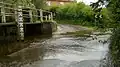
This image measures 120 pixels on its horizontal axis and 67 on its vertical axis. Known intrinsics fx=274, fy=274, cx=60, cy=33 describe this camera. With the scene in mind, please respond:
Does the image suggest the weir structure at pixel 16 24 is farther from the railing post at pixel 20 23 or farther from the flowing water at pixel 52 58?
the flowing water at pixel 52 58

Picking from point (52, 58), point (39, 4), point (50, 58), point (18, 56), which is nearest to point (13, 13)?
point (18, 56)

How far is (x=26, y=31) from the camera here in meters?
22.1

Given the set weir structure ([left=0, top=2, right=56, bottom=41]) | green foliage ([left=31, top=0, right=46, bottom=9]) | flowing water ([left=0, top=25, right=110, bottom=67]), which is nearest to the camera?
flowing water ([left=0, top=25, right=110, bottom=67])

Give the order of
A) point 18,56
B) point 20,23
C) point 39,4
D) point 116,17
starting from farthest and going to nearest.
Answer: point 39,4, point 20,23, point 18,56, point 116,17

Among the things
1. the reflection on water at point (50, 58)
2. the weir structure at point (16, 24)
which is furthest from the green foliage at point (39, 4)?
the reflection on water at point (50, 58)

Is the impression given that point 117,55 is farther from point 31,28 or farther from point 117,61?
point 31,28

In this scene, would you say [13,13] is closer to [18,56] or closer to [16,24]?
[16,24]

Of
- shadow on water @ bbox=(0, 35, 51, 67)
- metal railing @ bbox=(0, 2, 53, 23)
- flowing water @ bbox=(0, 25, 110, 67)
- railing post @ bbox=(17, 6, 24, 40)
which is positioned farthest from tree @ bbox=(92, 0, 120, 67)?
railing post @ bbox=(17, 6, 24, 40)

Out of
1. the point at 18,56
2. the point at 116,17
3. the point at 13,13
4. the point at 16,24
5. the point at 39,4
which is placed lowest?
the point at 18,56

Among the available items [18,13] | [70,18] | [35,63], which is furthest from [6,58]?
[70,18]

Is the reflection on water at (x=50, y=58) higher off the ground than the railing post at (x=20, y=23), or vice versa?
the railing post at (x=20, y=23)

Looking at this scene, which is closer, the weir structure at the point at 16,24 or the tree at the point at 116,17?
the tree at the point at 116,17

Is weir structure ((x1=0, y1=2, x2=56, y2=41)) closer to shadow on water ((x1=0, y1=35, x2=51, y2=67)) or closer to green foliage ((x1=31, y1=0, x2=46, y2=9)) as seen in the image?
shadow on water ((x1=0, y1=35, x2=51, y2=67))

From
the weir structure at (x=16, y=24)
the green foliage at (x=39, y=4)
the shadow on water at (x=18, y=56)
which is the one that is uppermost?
the green foliage at (x=39, y=4)
